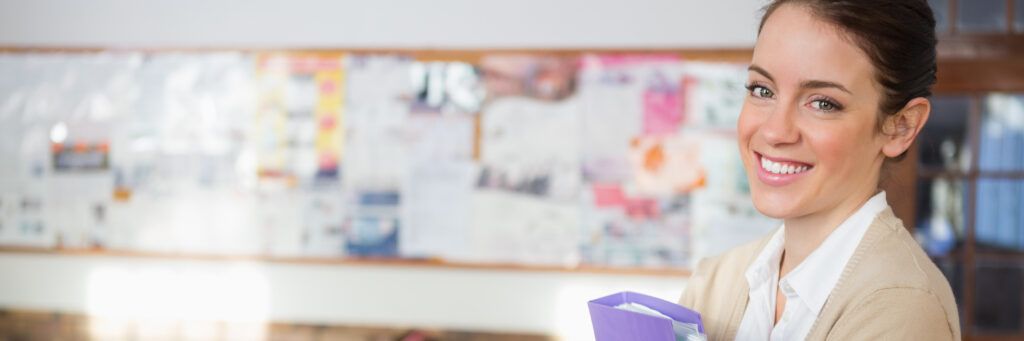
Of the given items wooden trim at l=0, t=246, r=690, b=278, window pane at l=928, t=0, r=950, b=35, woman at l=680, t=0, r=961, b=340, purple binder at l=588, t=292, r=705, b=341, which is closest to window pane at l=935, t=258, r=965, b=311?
window pane at l=928, t=0, r=950, b=35

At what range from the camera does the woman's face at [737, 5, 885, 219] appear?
0.88 m

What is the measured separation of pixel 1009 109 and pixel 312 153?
246 cm

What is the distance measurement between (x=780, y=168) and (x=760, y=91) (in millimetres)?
90

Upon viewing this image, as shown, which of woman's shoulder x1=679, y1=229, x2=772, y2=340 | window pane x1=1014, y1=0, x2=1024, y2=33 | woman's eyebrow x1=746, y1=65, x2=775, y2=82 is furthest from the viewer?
window pane x1=1014, y1=0, x2=1024, y2=33

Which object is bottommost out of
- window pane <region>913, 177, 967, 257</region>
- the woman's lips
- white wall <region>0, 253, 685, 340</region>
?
white wall <region>0, 253, 685, 340</region>

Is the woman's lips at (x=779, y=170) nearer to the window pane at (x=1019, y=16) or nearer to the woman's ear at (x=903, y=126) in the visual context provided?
the woman's ear at (x=903, y=126)

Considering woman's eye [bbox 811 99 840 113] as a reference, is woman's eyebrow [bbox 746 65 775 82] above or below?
above

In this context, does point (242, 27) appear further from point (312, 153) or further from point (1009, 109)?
point (1009, 109)

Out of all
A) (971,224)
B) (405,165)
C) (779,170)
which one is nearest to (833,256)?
(779,170)

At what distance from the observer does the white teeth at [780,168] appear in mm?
923

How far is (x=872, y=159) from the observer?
3.07 feet

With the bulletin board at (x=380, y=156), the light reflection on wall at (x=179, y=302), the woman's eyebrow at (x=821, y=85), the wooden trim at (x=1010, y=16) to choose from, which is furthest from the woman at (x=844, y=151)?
the light reflection on wall at (x=179, y=302)

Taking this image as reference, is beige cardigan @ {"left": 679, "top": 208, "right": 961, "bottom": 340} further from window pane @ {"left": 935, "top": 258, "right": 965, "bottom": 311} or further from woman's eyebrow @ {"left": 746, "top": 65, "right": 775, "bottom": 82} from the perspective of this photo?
window pane @ {"left": 935, "top": 258, "right": 965, "bottom": 311}

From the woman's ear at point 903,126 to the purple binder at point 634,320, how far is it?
281mm
